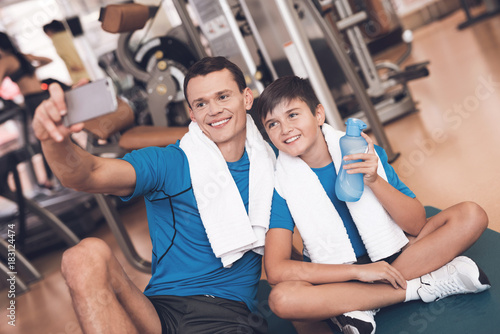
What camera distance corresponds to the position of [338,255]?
1.36 meters

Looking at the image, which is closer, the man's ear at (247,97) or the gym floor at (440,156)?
the man's ear at (247,97)

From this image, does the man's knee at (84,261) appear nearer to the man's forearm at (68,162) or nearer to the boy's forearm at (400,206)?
the man's forearm at (68,162)

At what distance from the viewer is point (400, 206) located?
1336 mm

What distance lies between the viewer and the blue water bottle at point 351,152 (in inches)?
50.5

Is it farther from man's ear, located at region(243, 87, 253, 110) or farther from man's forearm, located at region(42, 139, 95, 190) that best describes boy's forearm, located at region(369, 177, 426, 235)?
man's forearm, located at region(42, 139, 95, 190)

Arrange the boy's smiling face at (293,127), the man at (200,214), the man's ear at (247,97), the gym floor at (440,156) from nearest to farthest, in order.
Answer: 1. the man at (200,214)
2. the boy's smiling face at (293,127)
3. the man's ear at (247,97)
4. the gym floor at (440,156)

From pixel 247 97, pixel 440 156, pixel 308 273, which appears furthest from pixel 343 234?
pixel 440 156

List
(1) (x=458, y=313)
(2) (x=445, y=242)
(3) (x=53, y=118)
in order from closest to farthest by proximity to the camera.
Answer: (3) (x=53, y=118) < (1) (x=458, y=313) < (2) (x=445, y=242)

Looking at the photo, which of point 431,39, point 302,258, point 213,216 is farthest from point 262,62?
point 431,39

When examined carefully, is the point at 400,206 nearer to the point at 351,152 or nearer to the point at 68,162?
the point at 351,152

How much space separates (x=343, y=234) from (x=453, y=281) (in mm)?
323

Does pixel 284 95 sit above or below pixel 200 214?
above

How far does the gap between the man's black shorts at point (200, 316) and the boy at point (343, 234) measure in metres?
0.11

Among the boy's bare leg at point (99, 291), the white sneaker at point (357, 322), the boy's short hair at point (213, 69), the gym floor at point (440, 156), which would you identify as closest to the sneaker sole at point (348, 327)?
the white sneaker at point (357, 322)
